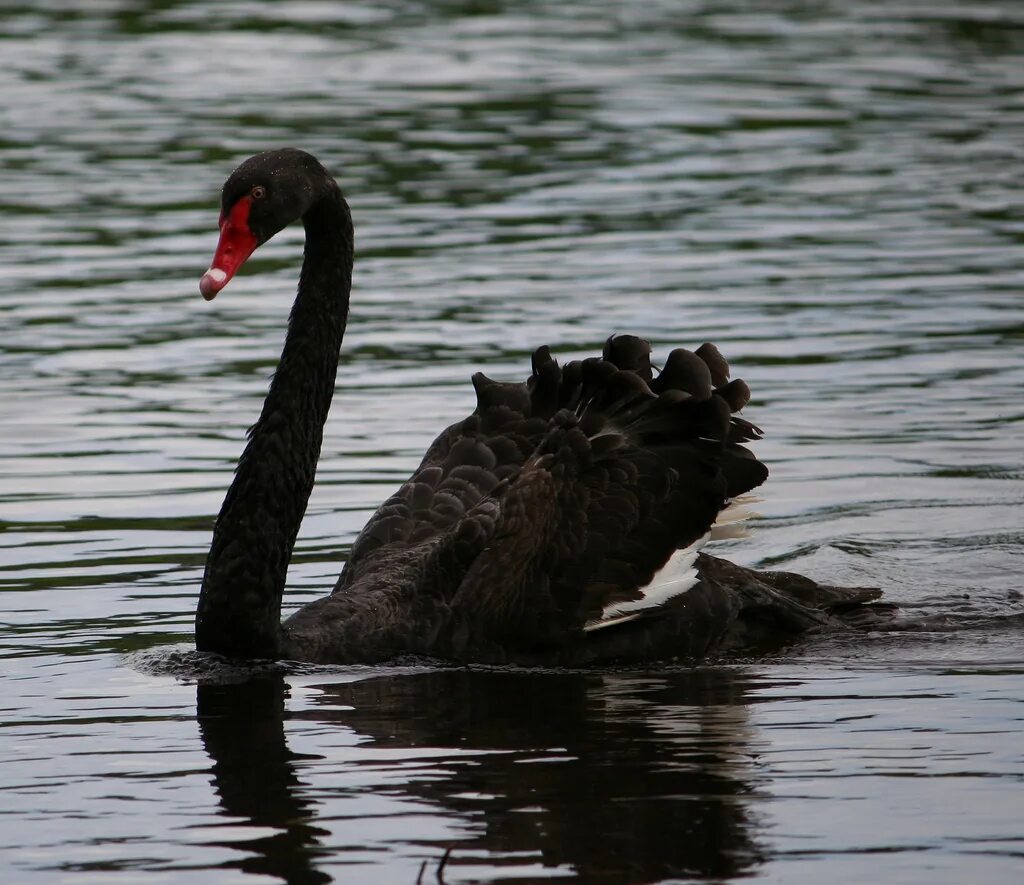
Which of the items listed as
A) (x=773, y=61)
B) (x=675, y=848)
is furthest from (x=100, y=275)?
(x=773, y=61)

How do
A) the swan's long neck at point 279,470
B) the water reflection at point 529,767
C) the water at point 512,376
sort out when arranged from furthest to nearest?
1. the swan's long neck at point 279,470
2. the water at point 512,376
3. the water reflection at point 529,767

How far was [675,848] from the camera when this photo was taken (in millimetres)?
4984

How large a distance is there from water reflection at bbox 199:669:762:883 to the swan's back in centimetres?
18

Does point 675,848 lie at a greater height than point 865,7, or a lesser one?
lesser

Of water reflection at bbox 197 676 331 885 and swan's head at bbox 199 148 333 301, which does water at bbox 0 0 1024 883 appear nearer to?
water reflection at bbox 197 676 331 885

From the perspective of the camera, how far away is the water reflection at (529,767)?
16.3 ft

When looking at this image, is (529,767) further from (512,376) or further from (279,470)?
(512,376)

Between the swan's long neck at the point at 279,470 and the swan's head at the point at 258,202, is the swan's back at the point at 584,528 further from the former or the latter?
the swan's head at the point at 258,202

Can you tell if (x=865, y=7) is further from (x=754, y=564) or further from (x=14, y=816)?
(x=14, y=816)

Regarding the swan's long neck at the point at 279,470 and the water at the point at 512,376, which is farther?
the swan's long neck at the point at 279,470

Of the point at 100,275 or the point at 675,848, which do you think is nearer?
the point at 675,848

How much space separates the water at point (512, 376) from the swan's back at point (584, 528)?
0.68 feet

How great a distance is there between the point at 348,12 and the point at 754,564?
67.6 feet

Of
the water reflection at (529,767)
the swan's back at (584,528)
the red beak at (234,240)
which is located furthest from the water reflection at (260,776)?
the red beak at (234,240)
